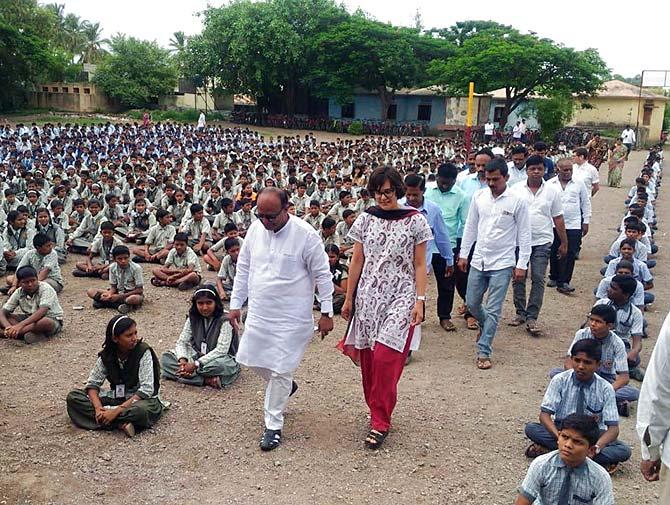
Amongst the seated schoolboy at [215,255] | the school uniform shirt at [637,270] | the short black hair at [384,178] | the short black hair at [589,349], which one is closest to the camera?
the short black hair at [589,349]

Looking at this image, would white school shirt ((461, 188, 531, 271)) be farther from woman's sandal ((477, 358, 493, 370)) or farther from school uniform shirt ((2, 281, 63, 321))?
school uniform shirt ((2, 281, 63, 321))

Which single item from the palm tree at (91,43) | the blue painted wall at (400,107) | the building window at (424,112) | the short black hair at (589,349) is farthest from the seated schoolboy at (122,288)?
the palm tree at (91,43)

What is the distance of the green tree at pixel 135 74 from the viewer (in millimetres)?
40625

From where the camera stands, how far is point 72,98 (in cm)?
4181

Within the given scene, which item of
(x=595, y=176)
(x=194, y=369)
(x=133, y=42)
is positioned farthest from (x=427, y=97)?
(x=194, y=369)

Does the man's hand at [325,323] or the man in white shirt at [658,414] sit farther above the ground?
the man in white shirt at [658,414]

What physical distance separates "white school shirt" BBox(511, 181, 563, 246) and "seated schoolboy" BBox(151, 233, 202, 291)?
3.67 m

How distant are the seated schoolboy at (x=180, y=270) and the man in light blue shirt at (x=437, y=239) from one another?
113 inches

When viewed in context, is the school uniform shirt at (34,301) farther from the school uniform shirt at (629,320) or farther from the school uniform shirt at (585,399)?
the school uniform shirt at (629,320)

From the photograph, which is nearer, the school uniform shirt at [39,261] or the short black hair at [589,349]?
the short black hair at [589,349]

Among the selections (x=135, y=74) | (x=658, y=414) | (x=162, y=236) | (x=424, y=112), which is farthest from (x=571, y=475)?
(x=135, y=74)

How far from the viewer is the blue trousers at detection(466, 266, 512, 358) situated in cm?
509

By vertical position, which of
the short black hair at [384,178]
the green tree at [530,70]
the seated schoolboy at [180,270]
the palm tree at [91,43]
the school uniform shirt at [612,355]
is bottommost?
the seated schoolboy at [180,270]

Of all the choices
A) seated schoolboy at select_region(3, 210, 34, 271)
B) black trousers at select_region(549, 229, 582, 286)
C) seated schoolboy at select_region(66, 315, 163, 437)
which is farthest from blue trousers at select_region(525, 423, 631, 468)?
seated schoolboy at select_region(3, 210, 34, 271)
